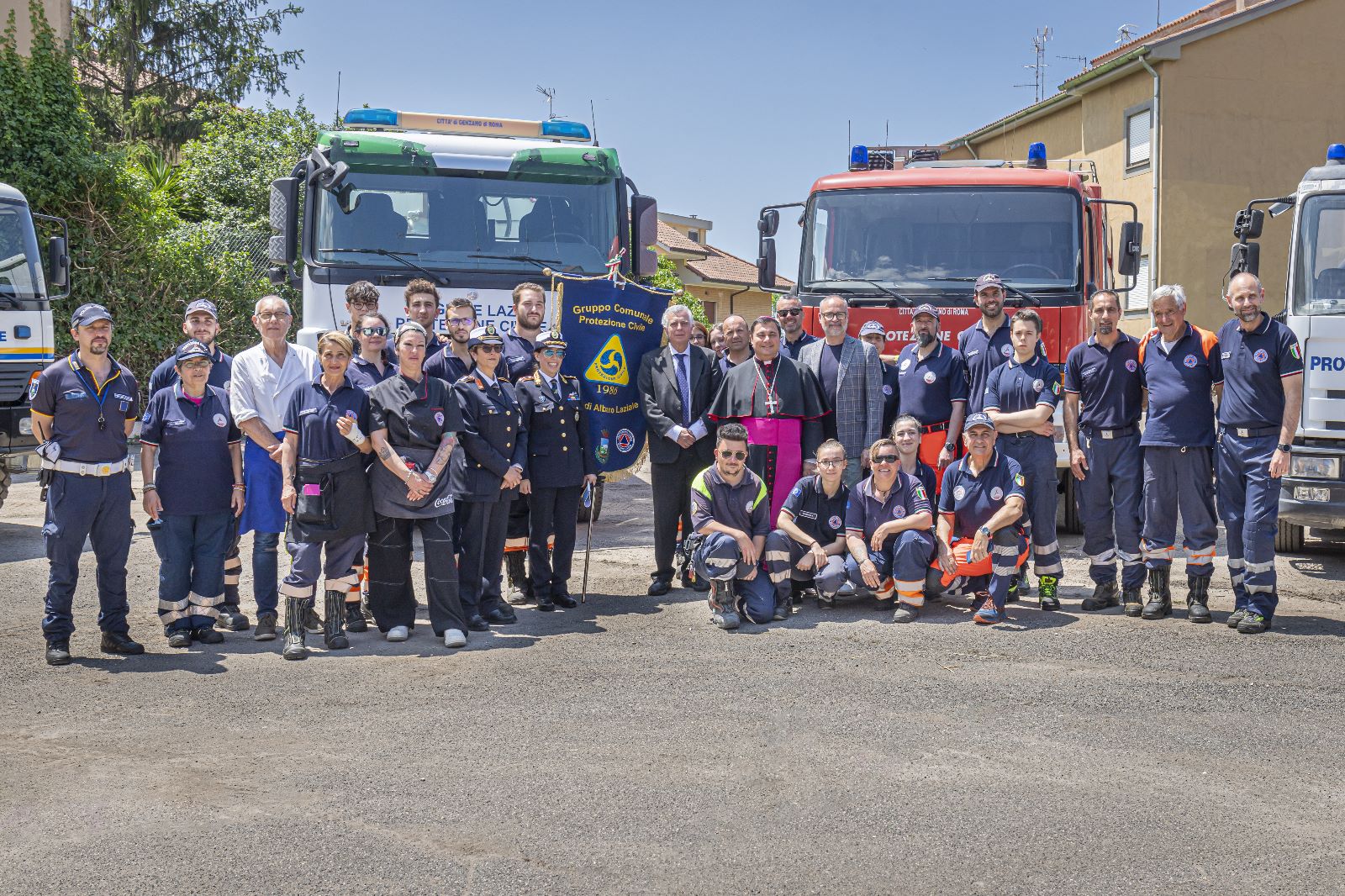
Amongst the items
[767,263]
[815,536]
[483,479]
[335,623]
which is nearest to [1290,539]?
[815,536]

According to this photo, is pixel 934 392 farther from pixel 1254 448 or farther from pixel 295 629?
pixel 295 629

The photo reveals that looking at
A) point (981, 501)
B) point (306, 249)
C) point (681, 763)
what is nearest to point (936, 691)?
point (681, 763)

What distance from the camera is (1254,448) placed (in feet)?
25.2

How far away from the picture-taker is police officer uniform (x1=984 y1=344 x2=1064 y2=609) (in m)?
8.28

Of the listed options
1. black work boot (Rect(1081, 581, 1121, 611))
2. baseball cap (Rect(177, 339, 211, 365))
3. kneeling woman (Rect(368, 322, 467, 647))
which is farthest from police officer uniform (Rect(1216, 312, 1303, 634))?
baseball cap (Rect(177, 339, 211, 365))

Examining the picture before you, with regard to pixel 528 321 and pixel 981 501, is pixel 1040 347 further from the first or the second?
pixel 528 321

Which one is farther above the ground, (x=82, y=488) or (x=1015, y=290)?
(x=1015, y=290)

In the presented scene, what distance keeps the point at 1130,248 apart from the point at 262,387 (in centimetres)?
700

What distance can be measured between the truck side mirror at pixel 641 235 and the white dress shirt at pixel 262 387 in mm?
3994

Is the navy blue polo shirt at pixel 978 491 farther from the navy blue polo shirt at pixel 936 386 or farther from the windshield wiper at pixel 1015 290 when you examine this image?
the windshield wiper at pixel 1015 290

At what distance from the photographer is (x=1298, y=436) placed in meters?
9.20

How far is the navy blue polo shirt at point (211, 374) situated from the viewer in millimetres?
7344

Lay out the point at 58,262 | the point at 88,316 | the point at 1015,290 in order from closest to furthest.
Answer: the point at 88,316, the point at 1015,290, the point at 58,262

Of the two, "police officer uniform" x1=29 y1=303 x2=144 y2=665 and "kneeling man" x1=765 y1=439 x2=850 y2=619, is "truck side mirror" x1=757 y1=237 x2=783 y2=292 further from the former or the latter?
"police officer uniform" x1=29 y1=303 x2=144 y2=665
